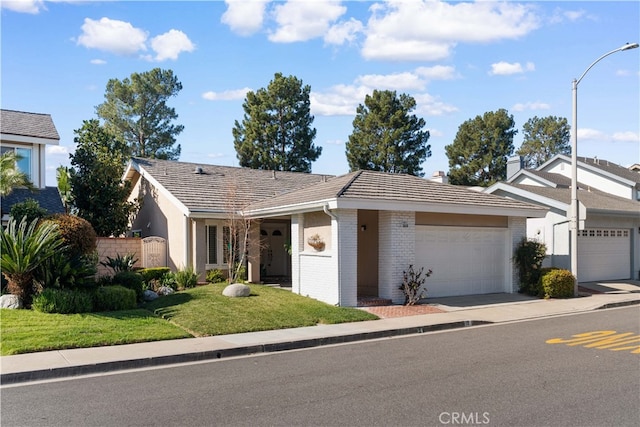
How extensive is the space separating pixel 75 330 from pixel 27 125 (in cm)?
1308

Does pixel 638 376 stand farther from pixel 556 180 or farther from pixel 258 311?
pixel 556 180

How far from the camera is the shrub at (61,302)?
39.5 feet

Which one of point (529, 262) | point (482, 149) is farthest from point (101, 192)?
point (482, 149)

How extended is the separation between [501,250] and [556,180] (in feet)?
41.9

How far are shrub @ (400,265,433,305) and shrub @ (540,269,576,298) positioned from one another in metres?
4.38

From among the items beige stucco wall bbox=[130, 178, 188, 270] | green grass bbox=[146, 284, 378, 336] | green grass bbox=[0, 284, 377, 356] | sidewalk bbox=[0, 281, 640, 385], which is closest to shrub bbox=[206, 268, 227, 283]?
beige stucco wall bbox=[130, 178, 188, 270]

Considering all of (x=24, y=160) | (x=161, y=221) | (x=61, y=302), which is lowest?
(x=61, y=302)

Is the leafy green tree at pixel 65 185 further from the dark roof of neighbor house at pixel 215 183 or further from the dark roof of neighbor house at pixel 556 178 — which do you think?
the dark roof of neighbor house at pixel 556 178

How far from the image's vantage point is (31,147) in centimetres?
2036

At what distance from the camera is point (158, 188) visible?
68.6ft

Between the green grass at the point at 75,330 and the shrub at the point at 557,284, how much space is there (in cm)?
1167

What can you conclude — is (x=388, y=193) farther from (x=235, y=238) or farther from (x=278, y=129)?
(x=278, y=129)

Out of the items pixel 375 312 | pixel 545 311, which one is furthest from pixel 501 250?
pixel 375 312

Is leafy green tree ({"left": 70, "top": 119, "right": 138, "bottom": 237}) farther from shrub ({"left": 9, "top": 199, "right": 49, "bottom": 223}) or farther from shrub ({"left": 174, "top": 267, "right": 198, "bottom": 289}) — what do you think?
shrub ({"left": 174, "top": 267, "right": 198, "bottom": 289})
